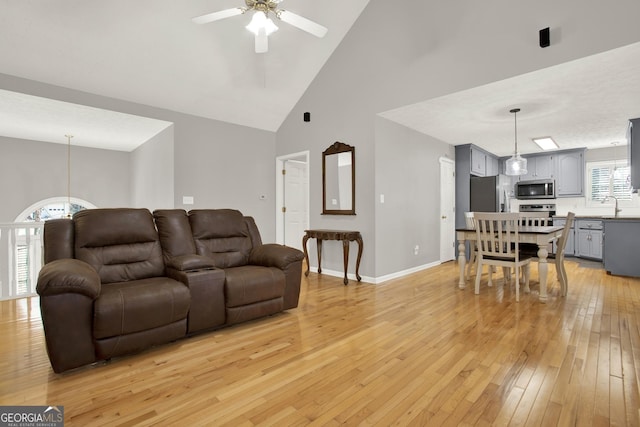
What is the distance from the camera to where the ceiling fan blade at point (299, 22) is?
2852mm

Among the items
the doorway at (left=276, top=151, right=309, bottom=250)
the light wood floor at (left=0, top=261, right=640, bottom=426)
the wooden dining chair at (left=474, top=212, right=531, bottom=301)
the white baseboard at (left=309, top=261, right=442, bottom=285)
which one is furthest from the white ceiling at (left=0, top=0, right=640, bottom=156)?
the light wood floor at (left=0, top=261, right=640, bottom=426)

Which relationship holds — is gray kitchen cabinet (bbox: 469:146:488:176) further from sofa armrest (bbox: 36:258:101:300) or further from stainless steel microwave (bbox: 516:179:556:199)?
sofa armrest (bbox: 36:258:101:300)

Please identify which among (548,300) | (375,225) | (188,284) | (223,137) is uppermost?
(223,137)

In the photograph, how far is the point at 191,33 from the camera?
3803mm

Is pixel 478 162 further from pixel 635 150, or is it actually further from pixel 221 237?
pixel 221 237

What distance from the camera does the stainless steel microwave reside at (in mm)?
6734

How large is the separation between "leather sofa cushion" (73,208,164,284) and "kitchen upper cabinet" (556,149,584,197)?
768 centimetres

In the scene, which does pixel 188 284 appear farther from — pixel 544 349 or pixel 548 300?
pixel 548 300

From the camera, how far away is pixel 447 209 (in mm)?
6070

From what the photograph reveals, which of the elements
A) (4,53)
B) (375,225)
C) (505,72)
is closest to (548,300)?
(375,225)

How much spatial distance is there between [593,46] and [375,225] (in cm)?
277

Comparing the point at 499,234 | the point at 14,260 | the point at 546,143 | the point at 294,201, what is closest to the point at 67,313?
the point at 14,260

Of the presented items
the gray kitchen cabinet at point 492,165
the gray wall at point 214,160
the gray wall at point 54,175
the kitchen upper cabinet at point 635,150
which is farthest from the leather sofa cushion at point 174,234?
the gray kitchen cabinet at point 492,165

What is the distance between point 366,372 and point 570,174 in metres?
7.03
